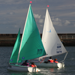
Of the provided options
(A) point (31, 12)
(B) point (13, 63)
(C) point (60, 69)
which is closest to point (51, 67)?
(C) point (60, 69)

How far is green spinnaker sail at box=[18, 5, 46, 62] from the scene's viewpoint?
35562mm

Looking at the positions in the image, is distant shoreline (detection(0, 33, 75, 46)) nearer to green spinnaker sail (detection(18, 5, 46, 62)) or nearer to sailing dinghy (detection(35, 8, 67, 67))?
sailing dinghy (detection(35, 8, 67, 67))

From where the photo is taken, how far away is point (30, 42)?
36.3 meters

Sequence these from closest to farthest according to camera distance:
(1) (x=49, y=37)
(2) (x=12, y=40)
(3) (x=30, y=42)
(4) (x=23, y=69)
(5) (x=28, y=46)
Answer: (4) (x=23, y=69) → (5) (x=28, y=46) → (3) (x=30, y=42) → (1) (x=49, y=37) → (2) (x=12, y=40)

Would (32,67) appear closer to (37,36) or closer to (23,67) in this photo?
(23,67)

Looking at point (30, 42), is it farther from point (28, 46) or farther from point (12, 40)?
point (12, 40)

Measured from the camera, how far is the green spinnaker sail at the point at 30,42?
3556 centimetres

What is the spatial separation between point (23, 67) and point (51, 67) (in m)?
6.95

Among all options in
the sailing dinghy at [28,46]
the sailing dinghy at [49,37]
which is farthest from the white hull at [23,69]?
the sailing dinghy at [49,37]

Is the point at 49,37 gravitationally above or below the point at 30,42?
above

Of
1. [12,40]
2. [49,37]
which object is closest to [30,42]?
[49,37]

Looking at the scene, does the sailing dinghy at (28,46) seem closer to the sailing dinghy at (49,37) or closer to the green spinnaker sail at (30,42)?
the green spinnaker sail at (30,42)

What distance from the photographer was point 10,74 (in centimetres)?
3541

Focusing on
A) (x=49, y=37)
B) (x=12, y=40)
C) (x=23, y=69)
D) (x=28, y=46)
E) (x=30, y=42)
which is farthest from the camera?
(x=12, y=40)
